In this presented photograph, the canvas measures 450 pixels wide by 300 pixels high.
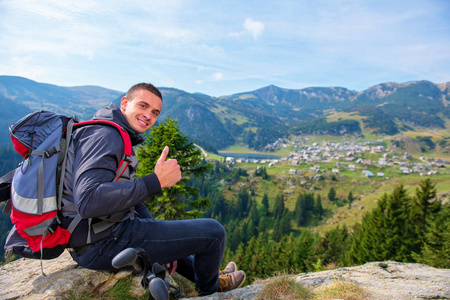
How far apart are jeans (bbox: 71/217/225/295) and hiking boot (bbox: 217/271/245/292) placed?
434 millimetres

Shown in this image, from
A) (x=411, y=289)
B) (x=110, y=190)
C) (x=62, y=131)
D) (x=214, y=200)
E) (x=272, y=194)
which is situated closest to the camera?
(x=110, y=190)

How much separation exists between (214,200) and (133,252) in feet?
356

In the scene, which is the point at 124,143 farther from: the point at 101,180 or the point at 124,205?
the point at 124,205

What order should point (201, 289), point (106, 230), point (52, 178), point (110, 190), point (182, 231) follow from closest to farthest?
point (110, 190), point (52, 178), point (106, 230), point (182, 231), point (201, 289)

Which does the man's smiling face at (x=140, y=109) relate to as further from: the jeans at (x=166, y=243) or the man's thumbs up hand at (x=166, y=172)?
the jeans at (x=166, y=243)

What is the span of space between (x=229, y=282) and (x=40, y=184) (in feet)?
11.6

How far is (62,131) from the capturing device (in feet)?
9.23

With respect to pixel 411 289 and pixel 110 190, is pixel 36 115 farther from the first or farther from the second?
pixel 411 289

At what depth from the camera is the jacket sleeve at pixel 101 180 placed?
2.40m

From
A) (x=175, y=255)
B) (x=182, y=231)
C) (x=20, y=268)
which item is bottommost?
(x=20, y=268)

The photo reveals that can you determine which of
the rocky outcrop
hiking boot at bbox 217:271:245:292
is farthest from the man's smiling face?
hiking boot at bbox 217:271:245:292

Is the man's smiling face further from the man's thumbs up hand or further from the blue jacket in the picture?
the man's thumbs up hand

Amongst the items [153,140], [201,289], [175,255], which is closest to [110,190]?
[175,255]

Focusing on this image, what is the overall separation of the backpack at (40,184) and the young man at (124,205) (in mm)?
100
